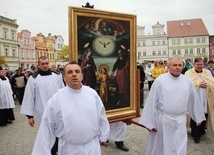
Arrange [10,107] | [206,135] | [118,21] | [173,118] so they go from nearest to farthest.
Answer: [173,118]
[118,21]
[206,135]
[10,107]

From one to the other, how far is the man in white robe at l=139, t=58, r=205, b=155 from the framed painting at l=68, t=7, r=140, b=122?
20.1 inches

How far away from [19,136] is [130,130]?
125 inches

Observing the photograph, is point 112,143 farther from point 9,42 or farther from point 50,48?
point 50,48

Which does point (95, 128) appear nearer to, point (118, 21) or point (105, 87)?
point (105, 87)

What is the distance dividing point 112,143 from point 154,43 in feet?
207

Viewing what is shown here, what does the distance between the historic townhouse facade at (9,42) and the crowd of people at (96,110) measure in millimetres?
43979

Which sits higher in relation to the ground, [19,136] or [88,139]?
[88,139]

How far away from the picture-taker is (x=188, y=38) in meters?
63.8

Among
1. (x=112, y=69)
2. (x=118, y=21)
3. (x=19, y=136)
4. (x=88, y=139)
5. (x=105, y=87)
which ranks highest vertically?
(x=118, y=21)

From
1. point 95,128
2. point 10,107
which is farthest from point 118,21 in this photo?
point 10,107

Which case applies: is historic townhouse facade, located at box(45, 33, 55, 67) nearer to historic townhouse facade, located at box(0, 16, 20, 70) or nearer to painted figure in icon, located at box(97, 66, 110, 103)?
historic townhouse facade, located at box(0, 16, 20, 70)

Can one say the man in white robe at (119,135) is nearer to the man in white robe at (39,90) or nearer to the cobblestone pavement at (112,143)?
the cobblestone pavement at (112,143)

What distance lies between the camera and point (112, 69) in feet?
14.0

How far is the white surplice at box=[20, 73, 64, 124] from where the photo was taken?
437cm
